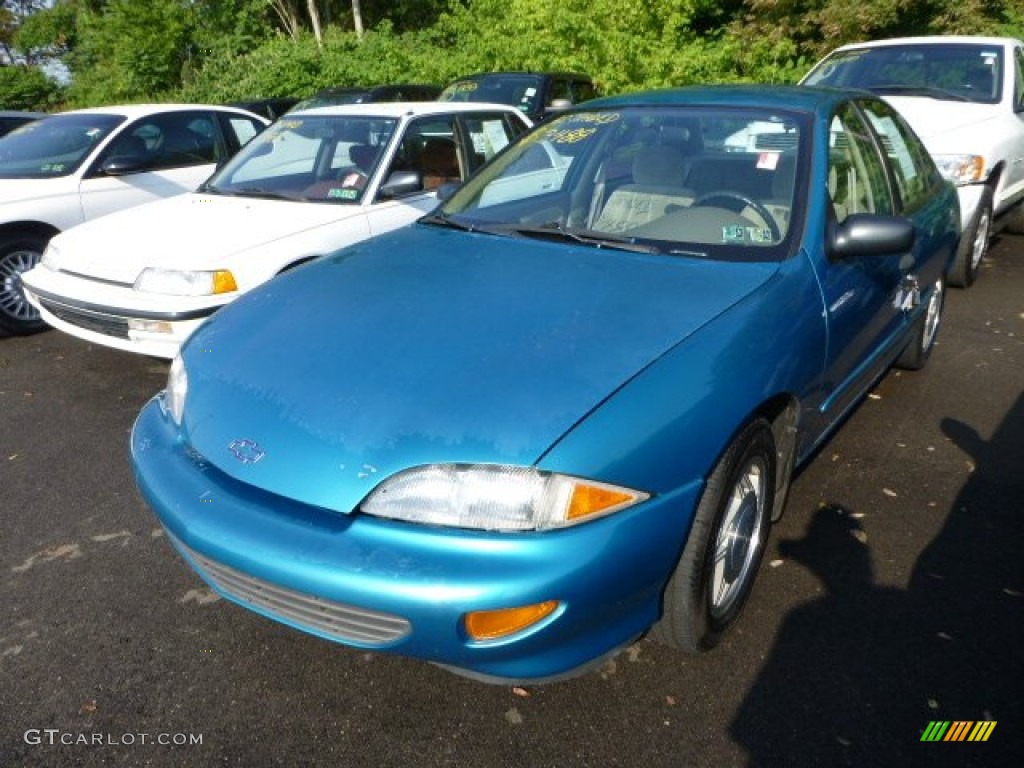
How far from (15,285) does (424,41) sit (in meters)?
19.3

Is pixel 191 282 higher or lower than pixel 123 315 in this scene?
higher

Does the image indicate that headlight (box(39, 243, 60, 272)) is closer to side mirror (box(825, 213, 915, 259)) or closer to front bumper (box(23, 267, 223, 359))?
front bumper (box(23, 267, 223, 359))

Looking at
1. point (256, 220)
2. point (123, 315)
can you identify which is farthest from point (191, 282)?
point (256, 220)

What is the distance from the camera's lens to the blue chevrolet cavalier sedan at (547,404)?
1.82m

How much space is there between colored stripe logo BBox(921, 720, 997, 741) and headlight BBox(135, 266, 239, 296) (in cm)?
353

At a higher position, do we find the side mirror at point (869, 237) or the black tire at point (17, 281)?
the side mirror at point (869, 237)

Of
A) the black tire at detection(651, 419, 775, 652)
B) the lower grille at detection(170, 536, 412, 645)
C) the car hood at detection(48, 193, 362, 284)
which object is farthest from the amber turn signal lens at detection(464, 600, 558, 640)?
the car hood at detection(48, 193, 362, 284)

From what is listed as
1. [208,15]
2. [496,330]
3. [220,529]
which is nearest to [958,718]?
[496,330]

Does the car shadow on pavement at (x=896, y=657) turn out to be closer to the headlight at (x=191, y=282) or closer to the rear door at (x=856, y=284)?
the rear door at (x=856, y=284)

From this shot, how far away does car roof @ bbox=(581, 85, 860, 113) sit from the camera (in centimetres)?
315

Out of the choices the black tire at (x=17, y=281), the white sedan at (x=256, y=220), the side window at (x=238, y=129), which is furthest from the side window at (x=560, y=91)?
the black tire at (x=17, y=281)

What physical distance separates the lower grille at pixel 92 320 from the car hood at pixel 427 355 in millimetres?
1831

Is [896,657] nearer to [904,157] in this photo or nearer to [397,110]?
[904,157]

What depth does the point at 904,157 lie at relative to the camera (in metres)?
3.81
